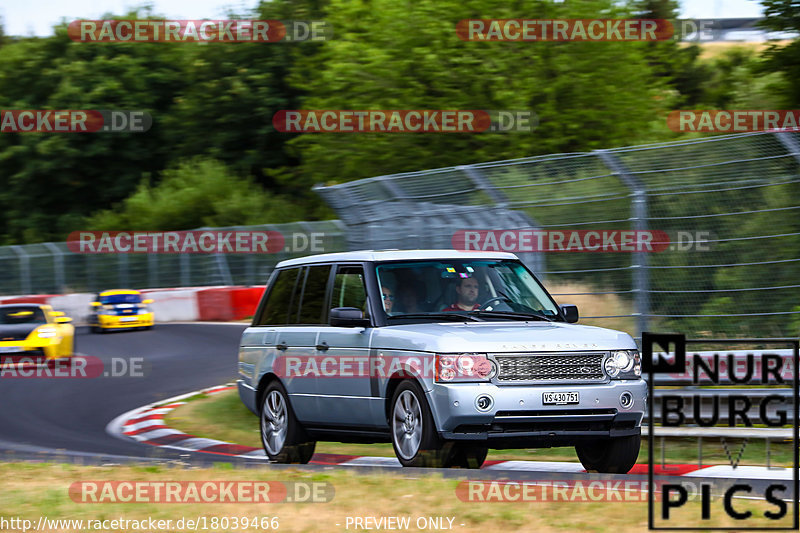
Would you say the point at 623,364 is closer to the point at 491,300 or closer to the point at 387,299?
the point at 491,300

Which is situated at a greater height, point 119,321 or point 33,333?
point 33,333

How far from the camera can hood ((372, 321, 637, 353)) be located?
8.57 meters

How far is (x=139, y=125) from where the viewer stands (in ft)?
174

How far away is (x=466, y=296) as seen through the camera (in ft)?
32.0

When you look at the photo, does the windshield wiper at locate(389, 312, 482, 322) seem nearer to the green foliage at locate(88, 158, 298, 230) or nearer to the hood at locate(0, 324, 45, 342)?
the hood at locate(0, 324, 45, 342)

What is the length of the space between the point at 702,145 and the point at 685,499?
19.4ft

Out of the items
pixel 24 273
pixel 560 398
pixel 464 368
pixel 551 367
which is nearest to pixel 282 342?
pixel 464 368

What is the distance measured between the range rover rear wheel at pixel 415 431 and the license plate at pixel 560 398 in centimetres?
75

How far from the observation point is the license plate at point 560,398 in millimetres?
8562

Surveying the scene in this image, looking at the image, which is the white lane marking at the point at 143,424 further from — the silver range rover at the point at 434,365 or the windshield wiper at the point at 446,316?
the windshield wiper at the point at 446,316

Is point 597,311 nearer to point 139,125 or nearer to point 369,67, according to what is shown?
point 369,67

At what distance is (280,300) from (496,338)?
3.01 meters

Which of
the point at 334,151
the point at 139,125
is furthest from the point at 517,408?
the point at 139,125

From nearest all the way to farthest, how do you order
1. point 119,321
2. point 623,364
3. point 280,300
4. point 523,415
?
point 523,415, point 623,364, point 280,300, point 119,321
